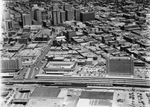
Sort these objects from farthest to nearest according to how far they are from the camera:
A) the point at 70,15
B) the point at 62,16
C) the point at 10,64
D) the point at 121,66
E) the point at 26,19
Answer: the point at 70,15
the point at 62,16
the point at 26,19
the point at 10,64
the point at 121,66

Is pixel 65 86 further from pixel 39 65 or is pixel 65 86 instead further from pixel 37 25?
pixel 37 25

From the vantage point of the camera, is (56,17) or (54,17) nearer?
(54,17)

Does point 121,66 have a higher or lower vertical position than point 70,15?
lower

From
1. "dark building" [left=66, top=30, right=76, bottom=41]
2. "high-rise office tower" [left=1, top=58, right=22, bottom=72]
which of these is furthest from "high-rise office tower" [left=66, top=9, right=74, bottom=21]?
"high-rise office tower" [left=1, top=58, right=22, bottom=72]

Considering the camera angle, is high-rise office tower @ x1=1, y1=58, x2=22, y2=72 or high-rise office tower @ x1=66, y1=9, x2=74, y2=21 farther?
high-rise office tower @ x1=66, y1=9, x2=74, y2=21

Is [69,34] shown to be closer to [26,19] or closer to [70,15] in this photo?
[70,15]

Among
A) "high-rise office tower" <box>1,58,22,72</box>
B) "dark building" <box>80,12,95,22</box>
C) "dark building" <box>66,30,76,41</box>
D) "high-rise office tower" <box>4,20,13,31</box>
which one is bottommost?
"high-rise office tower" <box>1,58,22,72</box>

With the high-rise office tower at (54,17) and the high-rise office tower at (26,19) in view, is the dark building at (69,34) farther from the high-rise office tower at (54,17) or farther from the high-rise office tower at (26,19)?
the high-rise office tower at (26,19)

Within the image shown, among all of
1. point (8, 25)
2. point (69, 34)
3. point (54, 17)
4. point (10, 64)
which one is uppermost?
point (54, 17)

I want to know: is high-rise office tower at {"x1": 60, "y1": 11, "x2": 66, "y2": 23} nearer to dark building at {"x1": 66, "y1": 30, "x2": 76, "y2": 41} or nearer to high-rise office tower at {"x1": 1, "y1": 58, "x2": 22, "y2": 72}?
dark building at {"x1": 66, "y1": 30, "x2": 76, "y2": 41}

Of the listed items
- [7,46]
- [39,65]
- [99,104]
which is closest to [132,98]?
[99,104]

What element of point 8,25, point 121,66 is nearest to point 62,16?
point 8,25
